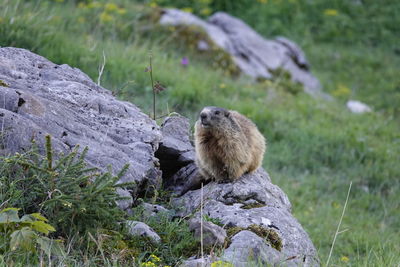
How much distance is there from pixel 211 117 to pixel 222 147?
1.06 ft

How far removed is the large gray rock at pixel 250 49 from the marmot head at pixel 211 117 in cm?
697

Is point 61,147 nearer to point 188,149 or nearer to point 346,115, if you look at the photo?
point 188,149

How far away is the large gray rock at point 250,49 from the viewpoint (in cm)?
1289

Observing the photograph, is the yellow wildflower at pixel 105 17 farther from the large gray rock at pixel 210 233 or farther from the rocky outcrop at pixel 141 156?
the large gray rock at pixel 210 233

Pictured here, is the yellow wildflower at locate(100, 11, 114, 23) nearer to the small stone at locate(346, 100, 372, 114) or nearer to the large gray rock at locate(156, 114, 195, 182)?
the small stone at locate(346, 100, 372, 114)

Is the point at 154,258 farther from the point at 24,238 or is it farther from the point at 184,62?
the point at 184,62

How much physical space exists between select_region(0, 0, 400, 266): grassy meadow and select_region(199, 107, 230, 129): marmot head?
109cm

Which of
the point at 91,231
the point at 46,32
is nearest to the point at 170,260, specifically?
the point at 91,231

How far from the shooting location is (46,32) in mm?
8969

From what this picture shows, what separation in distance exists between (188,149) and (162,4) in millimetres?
10404

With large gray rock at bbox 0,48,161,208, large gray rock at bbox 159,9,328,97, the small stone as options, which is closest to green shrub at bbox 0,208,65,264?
large gray rock at bbox 0,48,161,208

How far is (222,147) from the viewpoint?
222 inches

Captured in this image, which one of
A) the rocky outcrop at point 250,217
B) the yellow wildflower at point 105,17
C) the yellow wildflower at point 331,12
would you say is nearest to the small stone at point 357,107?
the yellow wildflower at point 331,12

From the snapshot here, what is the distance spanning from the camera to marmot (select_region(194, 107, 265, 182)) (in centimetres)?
552
